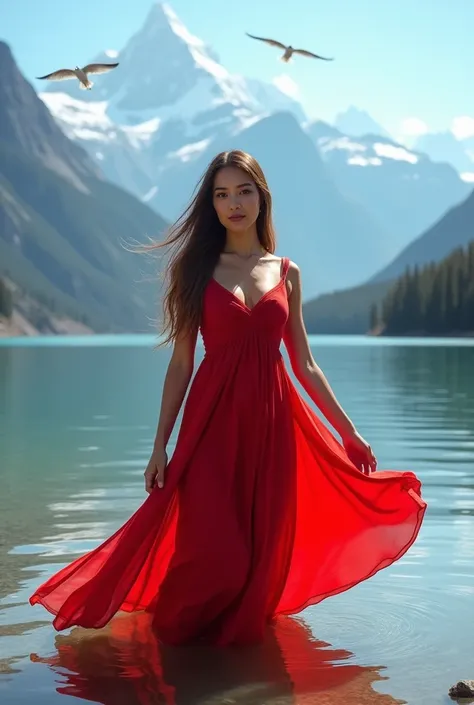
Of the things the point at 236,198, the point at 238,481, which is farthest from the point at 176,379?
the point at 236,198

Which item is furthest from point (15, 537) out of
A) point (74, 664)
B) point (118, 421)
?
point (118, 421)

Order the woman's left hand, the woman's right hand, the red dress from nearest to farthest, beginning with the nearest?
the red dress
the woman's right hand
the woman's left hand

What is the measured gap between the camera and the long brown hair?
5805 mm

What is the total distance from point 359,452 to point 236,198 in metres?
1.50

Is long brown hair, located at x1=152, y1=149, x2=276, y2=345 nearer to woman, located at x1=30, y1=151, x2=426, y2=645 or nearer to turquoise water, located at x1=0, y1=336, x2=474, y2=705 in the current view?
woman, located at x1=30, y1=151, x2=426, y2=645

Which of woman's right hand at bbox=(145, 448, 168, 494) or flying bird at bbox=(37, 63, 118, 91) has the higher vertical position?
flying bird at bbox=(37, 63, 118, 91)

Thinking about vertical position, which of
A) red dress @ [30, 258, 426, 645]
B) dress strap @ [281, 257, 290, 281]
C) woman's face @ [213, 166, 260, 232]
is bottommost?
red dress @ [30, 258, 426, 645]

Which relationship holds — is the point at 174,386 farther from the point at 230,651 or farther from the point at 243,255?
the point at 230,651

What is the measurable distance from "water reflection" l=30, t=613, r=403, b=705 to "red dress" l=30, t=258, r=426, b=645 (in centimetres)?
16

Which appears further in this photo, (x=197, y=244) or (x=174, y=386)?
(x=197, y=244)

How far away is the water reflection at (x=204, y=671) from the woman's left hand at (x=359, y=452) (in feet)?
3.20

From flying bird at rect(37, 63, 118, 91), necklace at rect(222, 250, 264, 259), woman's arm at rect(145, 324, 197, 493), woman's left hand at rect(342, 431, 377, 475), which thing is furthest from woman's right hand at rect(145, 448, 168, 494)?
flying bird at rect(37, 63, 118, 91)

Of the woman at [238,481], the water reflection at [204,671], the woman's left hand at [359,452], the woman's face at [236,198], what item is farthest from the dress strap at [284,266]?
the water reflection at [204,671]

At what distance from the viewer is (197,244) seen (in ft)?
19.6
